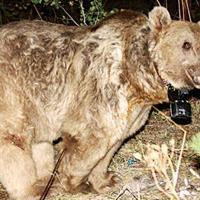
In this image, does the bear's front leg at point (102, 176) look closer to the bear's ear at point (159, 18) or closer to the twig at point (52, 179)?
the twig at point (52, 179)

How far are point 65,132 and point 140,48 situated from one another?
1.11m

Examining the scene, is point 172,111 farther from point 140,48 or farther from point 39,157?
point 39,157

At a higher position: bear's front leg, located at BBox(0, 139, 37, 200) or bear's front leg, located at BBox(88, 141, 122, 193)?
bear's front leg, located at BBox(0, 139, 37, 200)

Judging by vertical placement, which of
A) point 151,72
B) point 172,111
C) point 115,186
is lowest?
point 115,186

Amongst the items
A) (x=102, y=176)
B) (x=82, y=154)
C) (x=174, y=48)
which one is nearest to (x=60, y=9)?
(x=102, y=176)

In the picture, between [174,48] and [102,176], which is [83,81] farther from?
[102,176]

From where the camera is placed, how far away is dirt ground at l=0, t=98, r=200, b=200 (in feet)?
A: 22.9

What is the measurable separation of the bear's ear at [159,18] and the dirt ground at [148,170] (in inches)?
50.4

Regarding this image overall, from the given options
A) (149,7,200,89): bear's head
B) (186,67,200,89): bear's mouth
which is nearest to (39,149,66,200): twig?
(149,7,200,89): bear's head

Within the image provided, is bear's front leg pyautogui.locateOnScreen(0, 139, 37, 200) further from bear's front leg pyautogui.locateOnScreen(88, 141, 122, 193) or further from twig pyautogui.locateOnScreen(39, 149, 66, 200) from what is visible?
bear's front leg pyautogui.locateOnScreen(88, 141, 122, 193)

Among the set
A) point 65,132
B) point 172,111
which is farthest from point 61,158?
point 172,111

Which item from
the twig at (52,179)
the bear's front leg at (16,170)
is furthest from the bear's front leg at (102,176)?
the bear's front leg at (16,170)

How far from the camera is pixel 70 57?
6523 mm

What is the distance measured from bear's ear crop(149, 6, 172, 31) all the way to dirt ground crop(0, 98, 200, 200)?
4.20 feet
